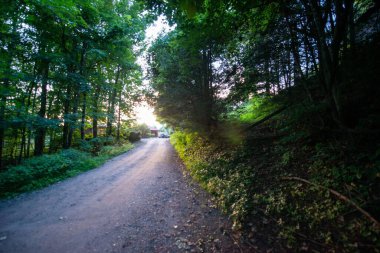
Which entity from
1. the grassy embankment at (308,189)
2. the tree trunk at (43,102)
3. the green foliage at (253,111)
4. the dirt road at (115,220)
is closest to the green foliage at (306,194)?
the grassy embankment at (308,189)

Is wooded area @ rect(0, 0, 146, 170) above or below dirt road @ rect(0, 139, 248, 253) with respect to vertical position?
above

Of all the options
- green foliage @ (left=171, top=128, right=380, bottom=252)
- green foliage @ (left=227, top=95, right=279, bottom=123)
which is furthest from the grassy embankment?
green foliage @ (left=227, top=95, right=279, bottom=123)

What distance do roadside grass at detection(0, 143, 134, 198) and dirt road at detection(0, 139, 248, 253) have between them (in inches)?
28.5

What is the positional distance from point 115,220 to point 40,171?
596 centimetres

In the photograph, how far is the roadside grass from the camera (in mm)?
6993

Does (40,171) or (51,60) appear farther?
(51,60)

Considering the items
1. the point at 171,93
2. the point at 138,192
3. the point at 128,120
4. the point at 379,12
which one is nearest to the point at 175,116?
the point at 171,93

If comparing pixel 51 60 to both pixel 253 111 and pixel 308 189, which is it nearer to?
pixel 253 111

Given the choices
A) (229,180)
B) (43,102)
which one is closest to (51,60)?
(43,102)

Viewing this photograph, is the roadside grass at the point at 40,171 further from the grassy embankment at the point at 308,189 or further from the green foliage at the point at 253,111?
the green foliage at the point at 253,111

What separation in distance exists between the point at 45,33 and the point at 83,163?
27.5 feet

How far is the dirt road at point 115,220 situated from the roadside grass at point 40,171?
0.72 m

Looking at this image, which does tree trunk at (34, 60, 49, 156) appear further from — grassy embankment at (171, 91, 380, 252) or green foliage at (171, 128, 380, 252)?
green foliage at (171, 128, 380, 252)

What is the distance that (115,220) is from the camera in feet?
15.2
